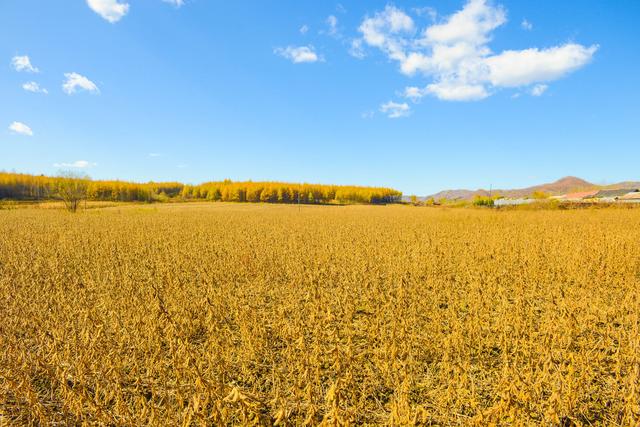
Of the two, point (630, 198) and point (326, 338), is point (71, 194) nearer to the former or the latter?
point (326, 338)

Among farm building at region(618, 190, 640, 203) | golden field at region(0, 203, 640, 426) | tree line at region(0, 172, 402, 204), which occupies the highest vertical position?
tree line at region(0, 172, 402, 204)

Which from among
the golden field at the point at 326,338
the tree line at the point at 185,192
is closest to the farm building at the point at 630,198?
the golden field at the point at 326,338

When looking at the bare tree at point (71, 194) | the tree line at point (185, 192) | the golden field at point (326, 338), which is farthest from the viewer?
the tree line at point (185, 192)

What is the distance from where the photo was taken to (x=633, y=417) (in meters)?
2.29

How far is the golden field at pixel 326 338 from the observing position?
8.46 feet

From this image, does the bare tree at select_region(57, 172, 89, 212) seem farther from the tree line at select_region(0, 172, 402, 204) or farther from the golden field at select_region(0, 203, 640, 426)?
the tree line at select_region(0, 172, 402, 204)

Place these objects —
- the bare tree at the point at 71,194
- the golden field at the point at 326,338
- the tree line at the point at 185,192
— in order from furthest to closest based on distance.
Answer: the tree line at the point at 185,192
the bare tree at the point at 71,194
the golden field at the point at 326,338

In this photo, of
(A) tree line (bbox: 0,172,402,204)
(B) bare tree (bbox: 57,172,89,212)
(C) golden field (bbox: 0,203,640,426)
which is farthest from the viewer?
(A) tree line (bbox: 0,172,402,204)

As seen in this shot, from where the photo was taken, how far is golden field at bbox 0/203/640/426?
258 centimetres

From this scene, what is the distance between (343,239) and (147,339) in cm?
824

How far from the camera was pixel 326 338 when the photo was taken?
3934mm

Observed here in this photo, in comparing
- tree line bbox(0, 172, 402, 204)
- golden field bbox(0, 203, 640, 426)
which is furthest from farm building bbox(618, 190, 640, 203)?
tree line bbox(0, 172, 402, 204)

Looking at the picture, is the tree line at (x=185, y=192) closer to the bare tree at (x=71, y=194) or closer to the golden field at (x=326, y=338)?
the bare tree at (x=71, y=194)

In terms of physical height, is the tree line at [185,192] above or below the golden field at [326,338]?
above
